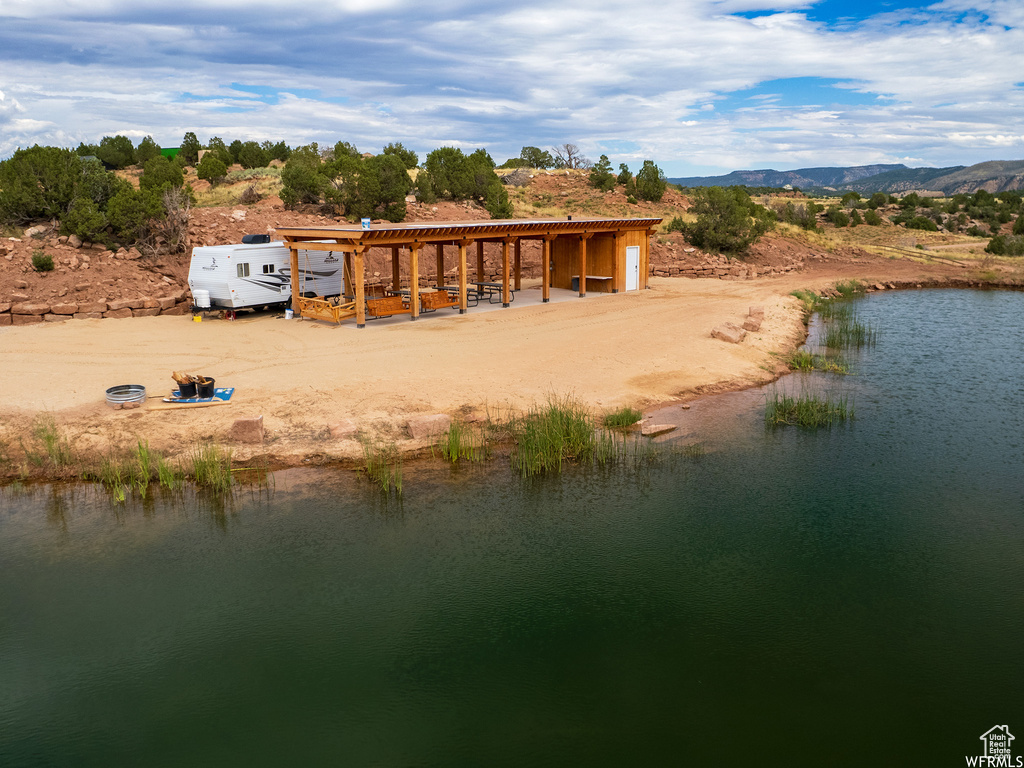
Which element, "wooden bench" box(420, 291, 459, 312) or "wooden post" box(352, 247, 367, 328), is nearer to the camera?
"wooden post" box(352, 247, 367, 328)

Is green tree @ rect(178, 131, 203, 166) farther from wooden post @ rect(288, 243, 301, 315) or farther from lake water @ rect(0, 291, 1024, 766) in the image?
lake water @ rect(0, 291, 1024, 766)

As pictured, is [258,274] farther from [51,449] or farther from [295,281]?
[51,449]

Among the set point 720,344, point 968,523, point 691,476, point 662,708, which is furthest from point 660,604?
point 720,344

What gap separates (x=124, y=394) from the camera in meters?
13.9

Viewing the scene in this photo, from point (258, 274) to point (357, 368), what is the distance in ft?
27.3

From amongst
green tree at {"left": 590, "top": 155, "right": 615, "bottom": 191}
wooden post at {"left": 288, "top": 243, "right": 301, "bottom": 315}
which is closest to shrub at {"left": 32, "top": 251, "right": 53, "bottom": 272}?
wooden post at {"left": 288, "top": 243, "right": 301, "bottom": 315}

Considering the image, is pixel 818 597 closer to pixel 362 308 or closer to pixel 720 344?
pixel 720 344

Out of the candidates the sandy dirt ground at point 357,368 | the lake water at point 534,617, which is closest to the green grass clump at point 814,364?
the sandy dirt ground at point 357,368

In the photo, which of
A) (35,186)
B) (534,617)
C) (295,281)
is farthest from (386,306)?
(534,617)

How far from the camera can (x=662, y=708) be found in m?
6.69

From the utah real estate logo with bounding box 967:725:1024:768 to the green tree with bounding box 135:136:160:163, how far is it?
5684 centimetres

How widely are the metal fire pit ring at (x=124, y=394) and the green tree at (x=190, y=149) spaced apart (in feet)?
149

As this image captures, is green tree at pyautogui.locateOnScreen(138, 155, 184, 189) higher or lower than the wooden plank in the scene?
higher

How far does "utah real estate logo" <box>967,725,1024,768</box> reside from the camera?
611 cm
